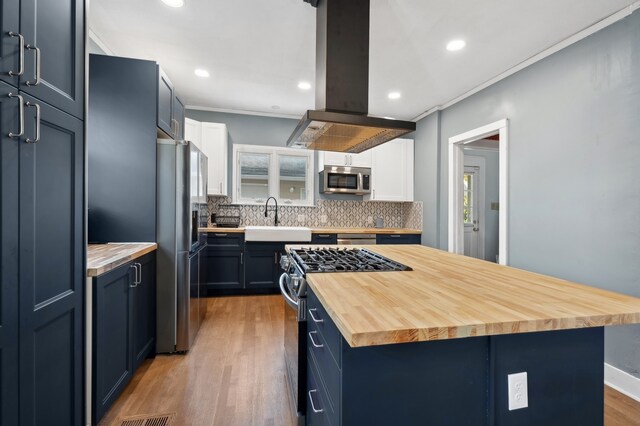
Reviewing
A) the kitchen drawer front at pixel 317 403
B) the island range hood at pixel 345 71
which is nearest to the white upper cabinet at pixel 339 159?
the island range hood at pixel 345 71

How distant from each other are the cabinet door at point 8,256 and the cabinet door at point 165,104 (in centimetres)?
135

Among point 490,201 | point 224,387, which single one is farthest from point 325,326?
point 490,201

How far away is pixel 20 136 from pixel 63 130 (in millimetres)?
246

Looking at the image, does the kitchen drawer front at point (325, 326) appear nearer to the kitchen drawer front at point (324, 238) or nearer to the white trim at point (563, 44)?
the kitchen drawer front at point (324, 238)

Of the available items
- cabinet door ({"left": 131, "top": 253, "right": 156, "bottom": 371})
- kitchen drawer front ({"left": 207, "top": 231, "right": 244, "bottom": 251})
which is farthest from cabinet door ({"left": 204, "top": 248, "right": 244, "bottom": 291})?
cabinet door ({"left": 131, "top": 253, "right": 156, "bottom": 371})

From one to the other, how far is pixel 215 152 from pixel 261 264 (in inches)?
65.6

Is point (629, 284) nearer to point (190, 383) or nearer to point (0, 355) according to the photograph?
point (190, 383)

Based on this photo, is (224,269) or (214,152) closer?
(224,269)

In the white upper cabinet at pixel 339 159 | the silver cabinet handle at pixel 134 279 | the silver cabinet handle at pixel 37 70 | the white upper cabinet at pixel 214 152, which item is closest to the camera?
the silver cabinet handle at pixel 37 70

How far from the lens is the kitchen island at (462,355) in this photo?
877 millimetres

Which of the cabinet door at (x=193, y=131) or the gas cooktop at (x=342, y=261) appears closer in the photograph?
the gas cooktop at (x=342, y=261)

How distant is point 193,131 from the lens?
3977 mm

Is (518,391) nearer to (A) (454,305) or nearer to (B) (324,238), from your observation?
(A) (454,305)

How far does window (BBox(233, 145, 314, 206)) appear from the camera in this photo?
175 inches
